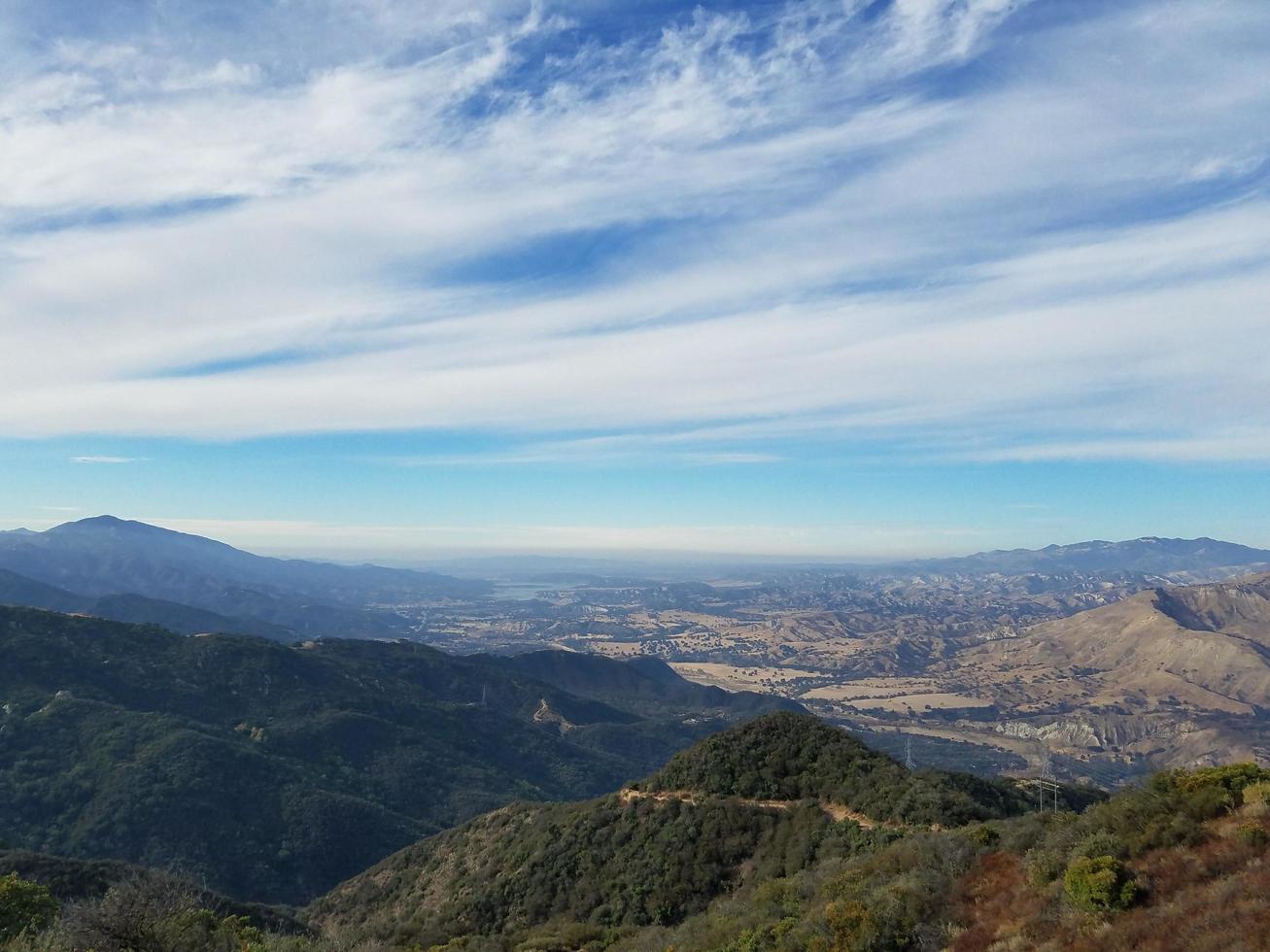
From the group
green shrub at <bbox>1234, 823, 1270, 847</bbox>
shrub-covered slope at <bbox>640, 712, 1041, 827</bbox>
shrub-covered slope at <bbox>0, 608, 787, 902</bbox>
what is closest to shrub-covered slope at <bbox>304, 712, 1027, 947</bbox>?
shrub-covered slope at <bbox>640, 712, 1041, 827</bbox>

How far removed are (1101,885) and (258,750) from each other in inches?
3936

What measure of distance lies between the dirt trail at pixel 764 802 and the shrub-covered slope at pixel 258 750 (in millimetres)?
40526

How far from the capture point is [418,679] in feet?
563

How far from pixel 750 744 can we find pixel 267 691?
104m

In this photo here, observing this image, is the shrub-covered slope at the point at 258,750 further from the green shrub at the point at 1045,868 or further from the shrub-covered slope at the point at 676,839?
the green shrub at the point at 1045,868

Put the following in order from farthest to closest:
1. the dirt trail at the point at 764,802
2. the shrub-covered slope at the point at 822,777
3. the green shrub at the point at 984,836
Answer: the dirt trail at the point at 764,802 < the shrub-covered slope at the point at 822,777 < the green shrub at the point at 984,836

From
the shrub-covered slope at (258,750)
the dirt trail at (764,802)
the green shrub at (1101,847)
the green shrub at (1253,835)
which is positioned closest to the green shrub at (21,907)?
the dirt trail at (764,802)

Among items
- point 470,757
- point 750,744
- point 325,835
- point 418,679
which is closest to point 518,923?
point 750,744

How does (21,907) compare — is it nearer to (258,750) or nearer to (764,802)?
(764,802)

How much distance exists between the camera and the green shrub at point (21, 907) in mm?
28719

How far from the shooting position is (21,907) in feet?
97.5

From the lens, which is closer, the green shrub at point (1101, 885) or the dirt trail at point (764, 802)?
the green shrub at point (1101, 885)

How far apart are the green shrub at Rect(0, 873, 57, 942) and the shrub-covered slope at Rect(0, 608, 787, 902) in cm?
3901

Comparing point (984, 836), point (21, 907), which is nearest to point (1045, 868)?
point (984, 836)
